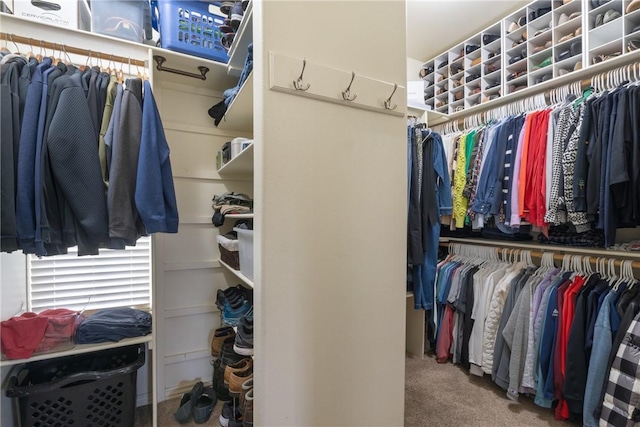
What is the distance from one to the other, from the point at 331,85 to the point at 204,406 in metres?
1.76

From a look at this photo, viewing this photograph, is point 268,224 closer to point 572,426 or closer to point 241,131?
point 241,131

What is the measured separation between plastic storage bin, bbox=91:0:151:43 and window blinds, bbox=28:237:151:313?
1118 millimetres

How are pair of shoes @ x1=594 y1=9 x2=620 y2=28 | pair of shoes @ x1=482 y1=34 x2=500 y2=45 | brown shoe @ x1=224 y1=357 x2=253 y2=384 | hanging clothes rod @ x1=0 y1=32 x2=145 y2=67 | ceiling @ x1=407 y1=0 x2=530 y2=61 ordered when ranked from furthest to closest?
pair of shoes @ x1=482 y1=34 x2=500 y2=45
ceiling @ x1=407 y1=0 x2=530 y2=61
pair of shoes @ x1=594 y1=9 x2=620 y2=28
brown shoe @ x1=224 y1=357 x2=253 y2=384
hanging clothes rod @ x1=0 y1=32 x2=145 y2=67

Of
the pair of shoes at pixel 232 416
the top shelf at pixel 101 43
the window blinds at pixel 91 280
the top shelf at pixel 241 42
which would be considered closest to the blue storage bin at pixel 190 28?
the top shelf at pixel 101 43

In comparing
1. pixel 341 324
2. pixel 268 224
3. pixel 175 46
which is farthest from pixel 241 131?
pixel 341 324

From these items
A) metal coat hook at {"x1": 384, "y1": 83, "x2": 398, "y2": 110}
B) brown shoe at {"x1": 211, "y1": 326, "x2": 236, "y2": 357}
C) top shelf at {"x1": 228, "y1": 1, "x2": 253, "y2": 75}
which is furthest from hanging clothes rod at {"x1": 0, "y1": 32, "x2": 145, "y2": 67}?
brown shoe at {"x1": 211, "y1": 326, "x2": 236, "y2": 357}

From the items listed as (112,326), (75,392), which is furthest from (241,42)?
(75,392)

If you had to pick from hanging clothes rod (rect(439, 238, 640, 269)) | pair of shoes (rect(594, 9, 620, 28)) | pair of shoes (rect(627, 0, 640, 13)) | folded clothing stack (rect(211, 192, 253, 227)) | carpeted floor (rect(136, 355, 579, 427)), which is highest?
pair of shoes (rect(594, 9, 620, 28))

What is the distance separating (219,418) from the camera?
1.57 metres

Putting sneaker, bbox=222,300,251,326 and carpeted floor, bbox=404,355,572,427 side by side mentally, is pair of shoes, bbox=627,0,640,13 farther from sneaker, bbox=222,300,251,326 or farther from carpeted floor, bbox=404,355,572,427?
sneaker, bbox=222,300,251,326

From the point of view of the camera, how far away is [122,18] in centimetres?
145

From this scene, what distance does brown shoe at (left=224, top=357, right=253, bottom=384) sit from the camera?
1.38 m

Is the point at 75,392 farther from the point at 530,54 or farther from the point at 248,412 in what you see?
the point at 530,54

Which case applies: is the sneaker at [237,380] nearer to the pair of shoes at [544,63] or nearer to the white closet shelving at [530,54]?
the white closet shelving at [530,54]
